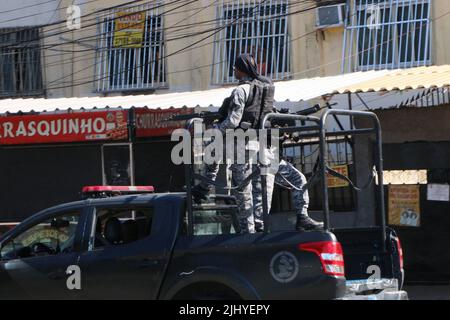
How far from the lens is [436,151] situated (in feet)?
34.7

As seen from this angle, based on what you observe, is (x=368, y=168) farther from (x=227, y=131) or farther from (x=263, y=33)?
(x=263, y=33)

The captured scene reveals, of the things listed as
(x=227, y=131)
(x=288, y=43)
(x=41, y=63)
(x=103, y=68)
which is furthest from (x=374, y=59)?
(x=227, y=131)

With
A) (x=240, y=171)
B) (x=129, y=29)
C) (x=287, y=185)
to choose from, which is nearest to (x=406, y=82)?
(x=287, y=185)

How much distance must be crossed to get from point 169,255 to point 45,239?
4.50 ft

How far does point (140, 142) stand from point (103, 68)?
4.40 meters

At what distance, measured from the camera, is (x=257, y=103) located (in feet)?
23.5

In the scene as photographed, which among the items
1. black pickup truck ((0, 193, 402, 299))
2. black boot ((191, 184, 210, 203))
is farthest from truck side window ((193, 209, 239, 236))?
black boot ((191, 184, 210, 203))

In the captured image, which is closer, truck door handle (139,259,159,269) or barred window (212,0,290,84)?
truck door handle (139,259,159,269)

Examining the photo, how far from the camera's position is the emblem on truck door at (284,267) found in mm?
5988

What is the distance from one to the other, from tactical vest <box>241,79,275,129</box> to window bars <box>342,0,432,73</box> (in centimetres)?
840

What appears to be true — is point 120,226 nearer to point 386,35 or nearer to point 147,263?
point 147,263

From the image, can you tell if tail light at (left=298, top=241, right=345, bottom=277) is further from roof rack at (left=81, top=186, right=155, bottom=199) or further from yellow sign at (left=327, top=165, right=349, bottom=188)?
yellow sign at (left=327, top=165, right=349, bottom=188)

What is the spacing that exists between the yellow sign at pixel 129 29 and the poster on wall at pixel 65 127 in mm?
4388

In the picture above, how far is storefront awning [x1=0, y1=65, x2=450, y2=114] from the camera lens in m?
10.1
